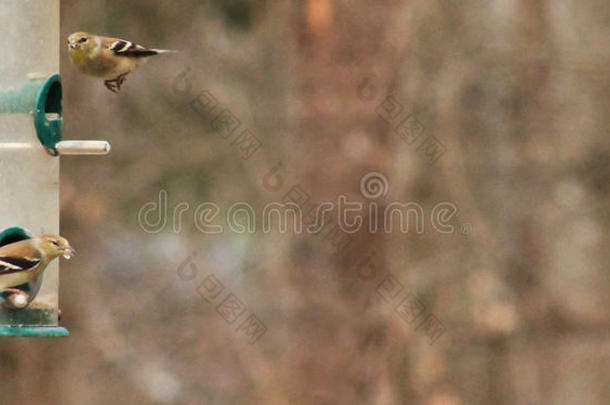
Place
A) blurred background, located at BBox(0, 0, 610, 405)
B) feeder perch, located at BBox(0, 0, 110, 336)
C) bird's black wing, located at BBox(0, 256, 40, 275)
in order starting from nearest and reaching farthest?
bird's black wing, located at BBox(0, 256, 40, 275) < feeder perch, located at BBox(0, 0, 110, 336) < blurred background, located at BBox(0, 0, 610, 405)

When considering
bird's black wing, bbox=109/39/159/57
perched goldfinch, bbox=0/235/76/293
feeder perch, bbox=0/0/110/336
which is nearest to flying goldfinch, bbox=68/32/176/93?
bird's black wing, bbox=109/39/159/57

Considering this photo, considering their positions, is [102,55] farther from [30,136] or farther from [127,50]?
[30,136]

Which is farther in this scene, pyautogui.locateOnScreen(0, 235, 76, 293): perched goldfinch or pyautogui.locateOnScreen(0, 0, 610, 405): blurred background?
pyautogui.locateOnScreen(0, 0, 610, 405): blurred background

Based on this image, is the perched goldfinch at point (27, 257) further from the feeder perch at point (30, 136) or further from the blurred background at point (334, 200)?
the blurred background at point (334, 200)

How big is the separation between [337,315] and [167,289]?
0.90 meters

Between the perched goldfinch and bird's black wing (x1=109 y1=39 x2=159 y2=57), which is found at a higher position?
bird's black wing (x1=109 y1=39 x2=159 y2=57)

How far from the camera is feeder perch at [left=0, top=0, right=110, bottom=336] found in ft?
13.1

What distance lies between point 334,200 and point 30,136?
9.75 ft

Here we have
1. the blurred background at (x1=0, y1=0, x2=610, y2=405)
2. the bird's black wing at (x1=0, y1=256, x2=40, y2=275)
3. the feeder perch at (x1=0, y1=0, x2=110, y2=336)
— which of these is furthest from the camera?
the blurred background at (x1=0, y1=0, x2=610, y2=405)

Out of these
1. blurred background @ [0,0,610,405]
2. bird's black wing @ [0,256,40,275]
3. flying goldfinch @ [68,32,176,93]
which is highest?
flying goldfinch @ [68,32,176,93]

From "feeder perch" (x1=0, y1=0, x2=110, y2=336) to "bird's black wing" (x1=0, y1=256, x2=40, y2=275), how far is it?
0.67 feet

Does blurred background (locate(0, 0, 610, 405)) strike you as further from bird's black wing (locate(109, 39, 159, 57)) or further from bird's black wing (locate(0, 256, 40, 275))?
bird's black wing (locate(0, 256, 40, 275))

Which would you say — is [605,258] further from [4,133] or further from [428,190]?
[4,133]

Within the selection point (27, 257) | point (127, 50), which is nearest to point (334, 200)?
point (127, 50)
